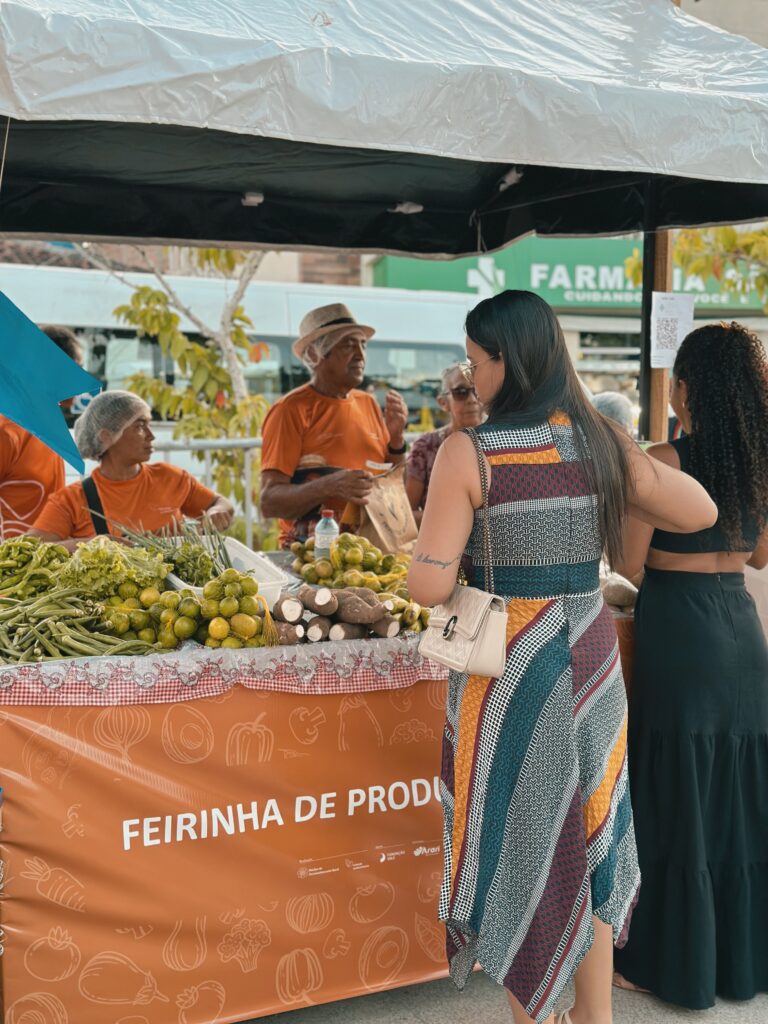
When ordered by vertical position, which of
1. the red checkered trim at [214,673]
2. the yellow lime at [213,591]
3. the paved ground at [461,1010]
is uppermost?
the yellow lime at [213,591]

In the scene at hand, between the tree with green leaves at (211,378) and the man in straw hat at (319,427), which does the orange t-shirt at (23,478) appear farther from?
the tree with green leaves at (211,378)

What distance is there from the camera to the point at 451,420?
474 centimetres

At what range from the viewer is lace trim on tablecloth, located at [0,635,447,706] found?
256 centimetres

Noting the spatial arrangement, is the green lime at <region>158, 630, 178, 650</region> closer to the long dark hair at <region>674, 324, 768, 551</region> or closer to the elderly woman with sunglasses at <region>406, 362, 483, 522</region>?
the long dark hair at <region>674, 324, 768, 551</region>

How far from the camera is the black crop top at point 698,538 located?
288 cm

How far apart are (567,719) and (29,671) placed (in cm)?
135

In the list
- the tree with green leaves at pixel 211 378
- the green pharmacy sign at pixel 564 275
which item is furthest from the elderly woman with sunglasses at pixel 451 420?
the green pharmacy sign at pixel 564 275

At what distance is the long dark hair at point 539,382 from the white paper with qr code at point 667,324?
80.6 inches

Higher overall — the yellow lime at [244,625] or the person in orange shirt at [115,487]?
the person in orange shirt at [115,487]

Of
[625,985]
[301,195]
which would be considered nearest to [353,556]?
[625,985]

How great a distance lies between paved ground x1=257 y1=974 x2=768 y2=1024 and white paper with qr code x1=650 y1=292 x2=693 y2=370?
247cm

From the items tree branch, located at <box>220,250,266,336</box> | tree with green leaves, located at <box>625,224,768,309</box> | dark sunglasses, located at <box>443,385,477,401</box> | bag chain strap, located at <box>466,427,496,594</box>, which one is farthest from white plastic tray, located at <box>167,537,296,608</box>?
tree branch, located at <box>220,250,266,336</box>

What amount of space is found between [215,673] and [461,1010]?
49.1 inches

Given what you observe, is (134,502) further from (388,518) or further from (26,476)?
(388,518)
